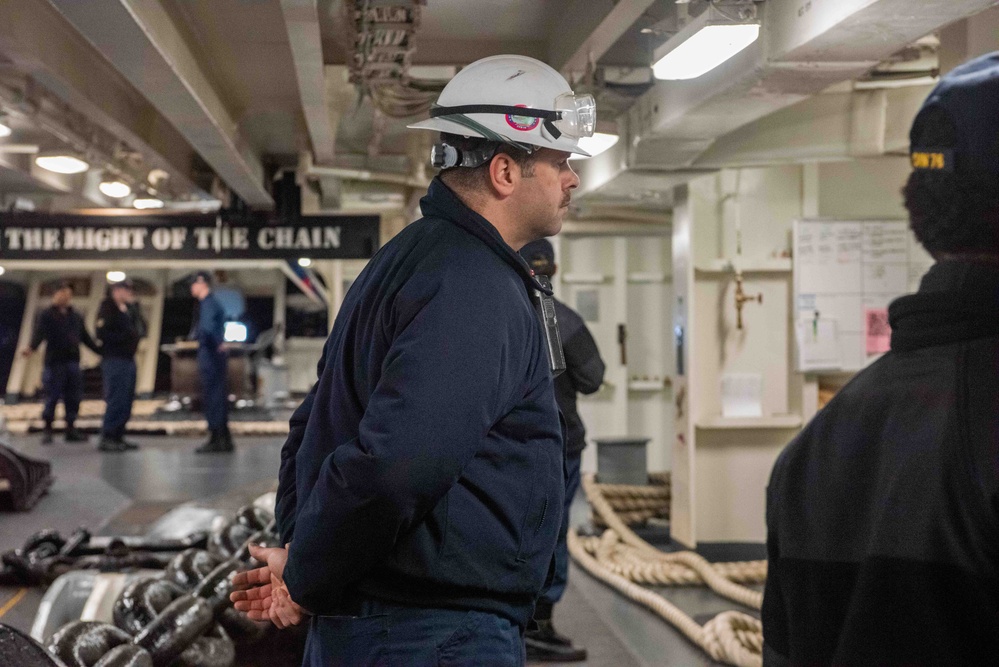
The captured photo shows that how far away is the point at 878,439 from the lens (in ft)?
3.39

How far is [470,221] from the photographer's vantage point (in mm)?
1799

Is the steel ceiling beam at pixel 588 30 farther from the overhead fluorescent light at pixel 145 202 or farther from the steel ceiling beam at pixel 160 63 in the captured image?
the overhead fluorescent light at pixel 145 202

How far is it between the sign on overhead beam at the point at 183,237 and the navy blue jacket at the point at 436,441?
709cm

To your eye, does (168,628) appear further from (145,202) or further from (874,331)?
(145,202)

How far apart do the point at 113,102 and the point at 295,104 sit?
1659mm

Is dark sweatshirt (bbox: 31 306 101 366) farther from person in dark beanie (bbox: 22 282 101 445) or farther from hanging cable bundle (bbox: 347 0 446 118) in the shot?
hanging cable bundle (bbox: 347 0 446 118)

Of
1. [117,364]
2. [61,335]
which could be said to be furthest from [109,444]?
[61,335]

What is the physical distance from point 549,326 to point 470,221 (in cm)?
27

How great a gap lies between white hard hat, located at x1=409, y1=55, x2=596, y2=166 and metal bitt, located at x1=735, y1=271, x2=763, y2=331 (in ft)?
17.1

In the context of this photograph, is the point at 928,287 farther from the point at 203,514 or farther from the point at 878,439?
the point at 203,514

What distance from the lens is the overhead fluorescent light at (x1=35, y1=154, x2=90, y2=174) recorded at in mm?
7462

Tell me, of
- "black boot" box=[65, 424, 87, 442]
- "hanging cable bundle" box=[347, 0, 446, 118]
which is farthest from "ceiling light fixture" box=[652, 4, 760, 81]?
"black boot" box=[65, 424, 87, 442]

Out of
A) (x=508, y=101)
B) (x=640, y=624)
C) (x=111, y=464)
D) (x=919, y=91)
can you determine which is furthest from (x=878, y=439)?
(x=111, y=464)

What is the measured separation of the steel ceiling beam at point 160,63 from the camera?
140 inches
